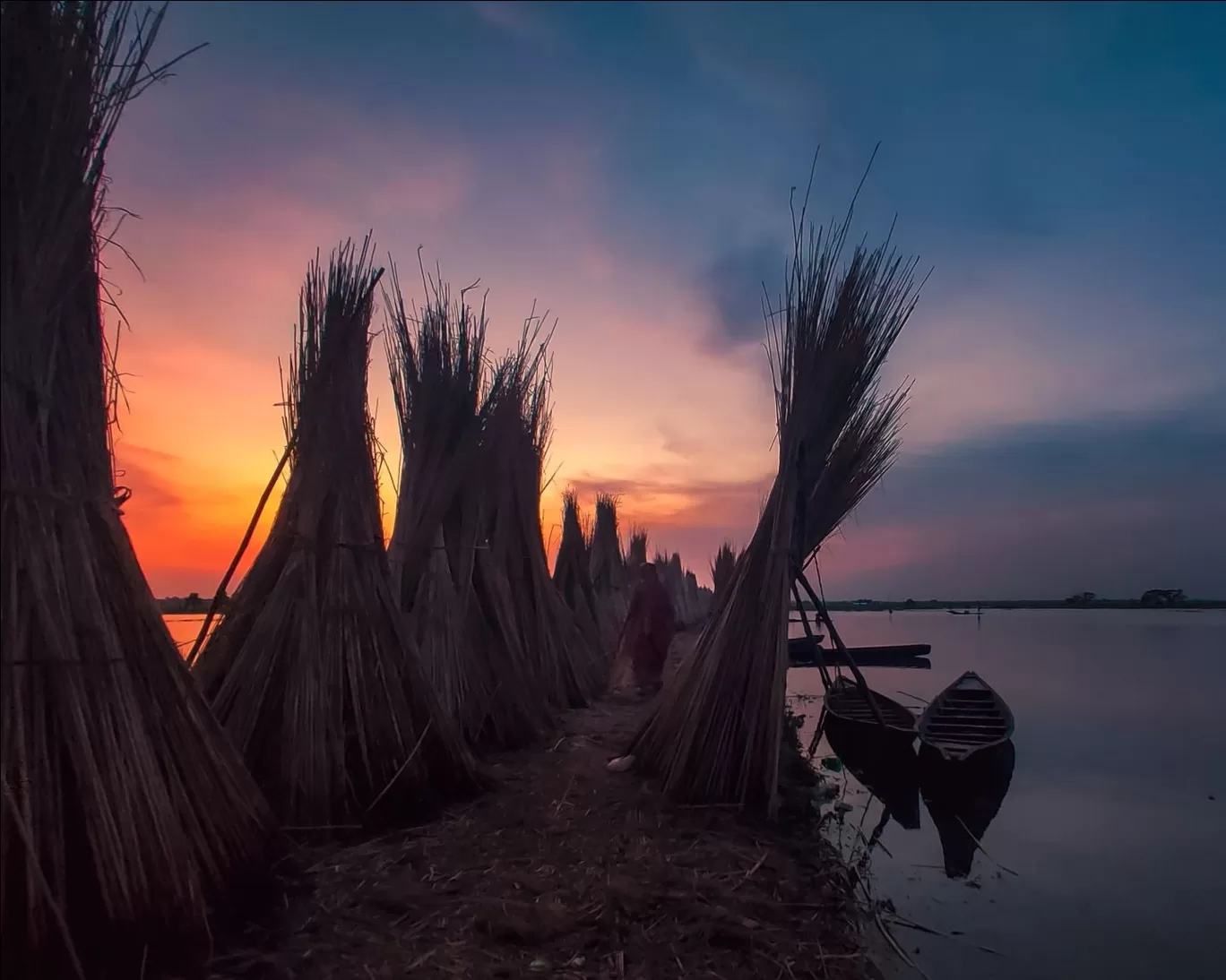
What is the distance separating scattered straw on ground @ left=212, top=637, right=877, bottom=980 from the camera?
245cm

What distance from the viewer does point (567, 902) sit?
291cm

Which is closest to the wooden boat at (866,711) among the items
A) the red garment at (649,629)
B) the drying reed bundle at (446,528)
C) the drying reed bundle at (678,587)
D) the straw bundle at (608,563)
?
the red garment at (649,629)

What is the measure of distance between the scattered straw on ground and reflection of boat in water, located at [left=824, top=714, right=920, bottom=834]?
2.23m

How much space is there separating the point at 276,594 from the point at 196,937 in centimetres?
167

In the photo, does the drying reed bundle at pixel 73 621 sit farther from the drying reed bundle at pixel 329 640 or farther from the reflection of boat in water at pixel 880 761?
the reflection of boat in water at pixel 880 761

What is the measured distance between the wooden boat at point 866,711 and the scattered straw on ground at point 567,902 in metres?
2.78

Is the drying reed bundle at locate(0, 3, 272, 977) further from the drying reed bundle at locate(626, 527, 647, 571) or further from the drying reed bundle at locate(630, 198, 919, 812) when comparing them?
the drying reed bundle at locate(626, 527, 647, 571)

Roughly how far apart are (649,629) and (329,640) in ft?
18.7

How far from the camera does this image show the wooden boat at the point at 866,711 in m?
6.75

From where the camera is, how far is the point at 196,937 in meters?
2.19

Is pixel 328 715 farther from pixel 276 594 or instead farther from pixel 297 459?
pixel 297 459

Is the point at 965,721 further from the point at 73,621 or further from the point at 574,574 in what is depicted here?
the point at 73,621

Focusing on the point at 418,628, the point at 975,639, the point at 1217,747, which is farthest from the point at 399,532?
the point at 975,639

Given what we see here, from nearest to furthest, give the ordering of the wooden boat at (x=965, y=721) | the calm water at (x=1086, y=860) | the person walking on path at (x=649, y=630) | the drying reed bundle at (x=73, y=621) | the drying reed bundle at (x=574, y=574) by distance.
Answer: the drying reed bundle at (x=73, y=621) < the calm water at (x=1086, y=860) < the wooden boat at (x=965, y=721) < the person walking on path at (x=649, y=630) < the drying reed bundle at (x=574, y=574)
